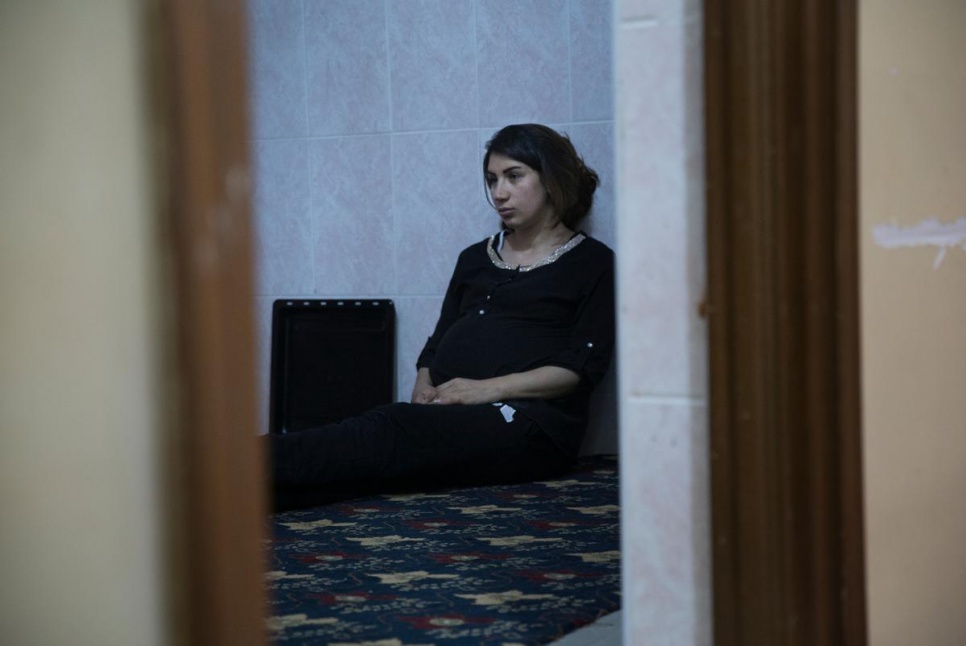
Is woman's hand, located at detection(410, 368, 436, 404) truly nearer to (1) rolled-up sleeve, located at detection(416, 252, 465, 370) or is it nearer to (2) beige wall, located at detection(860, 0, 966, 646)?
(1) rolled-up sleeve, located at detection(416, 252, 465, 370)

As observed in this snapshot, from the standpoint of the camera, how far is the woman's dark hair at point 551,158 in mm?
3977

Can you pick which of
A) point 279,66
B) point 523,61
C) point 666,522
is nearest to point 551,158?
point 523,61

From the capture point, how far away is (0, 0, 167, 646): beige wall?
117 cm

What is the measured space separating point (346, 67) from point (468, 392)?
4.78 feet

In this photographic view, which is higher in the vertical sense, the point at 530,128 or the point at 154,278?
the point at 530,128

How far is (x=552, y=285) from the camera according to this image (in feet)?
13.0

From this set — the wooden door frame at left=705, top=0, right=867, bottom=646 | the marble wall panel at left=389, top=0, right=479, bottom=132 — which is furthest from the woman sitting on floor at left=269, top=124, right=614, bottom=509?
the wooden door frame at left=705, top=0, right=867, bottom=646

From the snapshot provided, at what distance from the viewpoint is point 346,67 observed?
459 cm

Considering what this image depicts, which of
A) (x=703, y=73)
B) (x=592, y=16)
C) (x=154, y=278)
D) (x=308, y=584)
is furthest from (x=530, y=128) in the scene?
(x=154, y=278)

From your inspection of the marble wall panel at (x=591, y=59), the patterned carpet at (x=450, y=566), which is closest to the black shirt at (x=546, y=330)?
the patterned carpet at (x=450, y=566)

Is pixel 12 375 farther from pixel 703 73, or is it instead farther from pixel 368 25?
pixel 368 25

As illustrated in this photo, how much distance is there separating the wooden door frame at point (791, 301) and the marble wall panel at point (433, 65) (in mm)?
2892

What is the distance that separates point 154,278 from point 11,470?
23 centimetres

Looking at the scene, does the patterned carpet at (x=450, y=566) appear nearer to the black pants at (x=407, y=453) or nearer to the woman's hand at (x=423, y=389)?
the black pants at (x=407, y=453)
